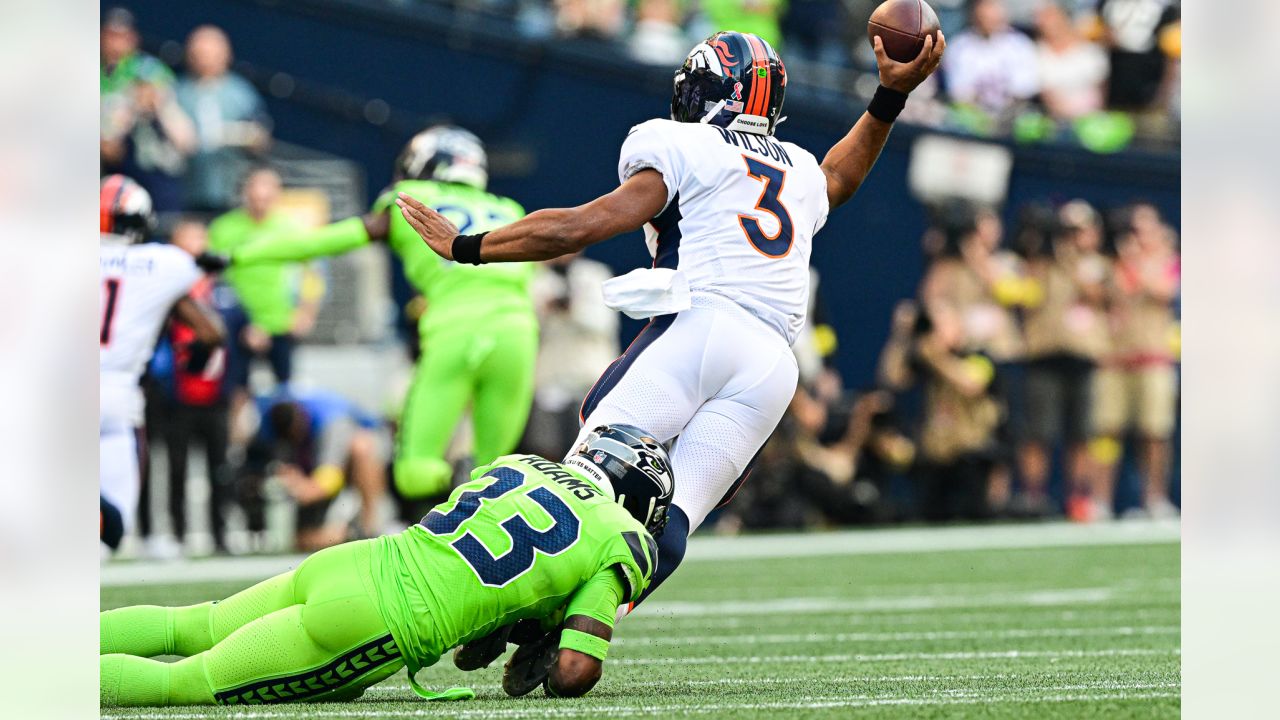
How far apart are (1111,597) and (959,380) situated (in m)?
5.15

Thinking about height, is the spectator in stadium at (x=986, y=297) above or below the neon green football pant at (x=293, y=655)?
above

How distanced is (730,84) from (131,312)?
323 cm

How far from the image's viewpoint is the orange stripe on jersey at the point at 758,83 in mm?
5168

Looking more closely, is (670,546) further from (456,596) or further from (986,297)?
(986,297)

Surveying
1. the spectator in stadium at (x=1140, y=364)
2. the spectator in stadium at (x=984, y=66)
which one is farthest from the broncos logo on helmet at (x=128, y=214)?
the spectator in stadium at (x=984, y=66)

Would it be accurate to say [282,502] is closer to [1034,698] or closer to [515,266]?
[515,266]

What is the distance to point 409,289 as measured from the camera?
43.9 ft

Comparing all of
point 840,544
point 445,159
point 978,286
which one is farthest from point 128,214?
point 978,286

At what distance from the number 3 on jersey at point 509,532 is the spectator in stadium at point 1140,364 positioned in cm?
992

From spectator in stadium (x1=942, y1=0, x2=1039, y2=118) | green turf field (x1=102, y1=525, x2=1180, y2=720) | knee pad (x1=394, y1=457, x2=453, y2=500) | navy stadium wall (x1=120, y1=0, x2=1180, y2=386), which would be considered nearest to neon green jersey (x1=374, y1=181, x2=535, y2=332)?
knee pad (x1=394, y1=457, x2=453, y2=500)

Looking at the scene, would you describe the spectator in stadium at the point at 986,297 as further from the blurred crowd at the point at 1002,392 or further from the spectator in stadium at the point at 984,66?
the spectator in stadium at the point at 984,66

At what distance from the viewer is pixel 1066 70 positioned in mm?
14711

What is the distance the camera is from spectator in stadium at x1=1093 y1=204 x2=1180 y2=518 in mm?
13414

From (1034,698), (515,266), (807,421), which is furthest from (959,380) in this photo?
(1034,698)
